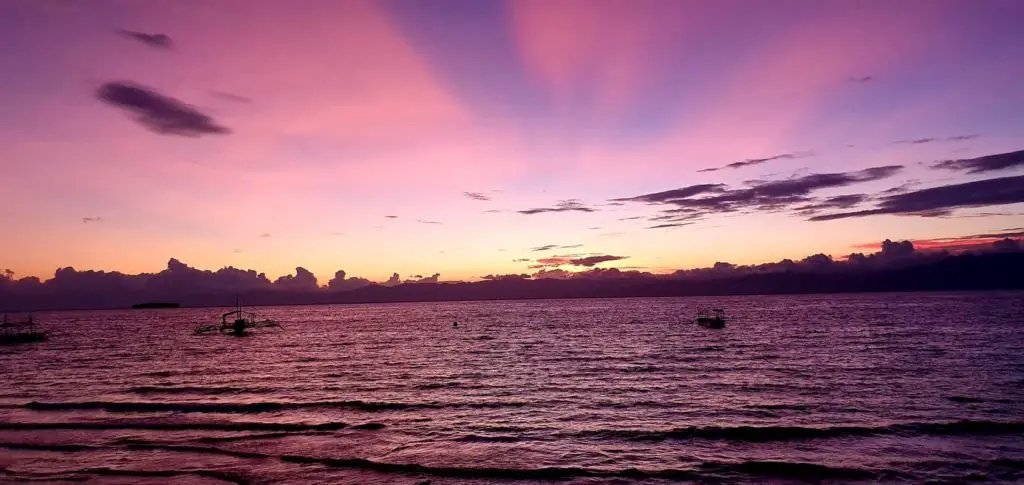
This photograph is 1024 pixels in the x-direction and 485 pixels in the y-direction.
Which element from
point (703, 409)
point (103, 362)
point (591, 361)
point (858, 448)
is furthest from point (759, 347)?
point (103, 362)

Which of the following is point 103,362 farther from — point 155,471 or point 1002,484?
point 1002,484

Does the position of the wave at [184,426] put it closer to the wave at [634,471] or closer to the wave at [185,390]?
the wave at [634,471]

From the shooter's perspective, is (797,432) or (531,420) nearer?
(797,432)

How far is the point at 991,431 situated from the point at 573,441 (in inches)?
802

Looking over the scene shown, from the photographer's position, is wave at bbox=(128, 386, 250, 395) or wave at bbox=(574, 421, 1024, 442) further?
wave at bbox=(128, 386, 250, 395)

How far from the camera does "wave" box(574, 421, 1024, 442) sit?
2780 centimetres

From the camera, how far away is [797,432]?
94.0 ft

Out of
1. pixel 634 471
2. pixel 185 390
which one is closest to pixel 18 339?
pixel 185 390

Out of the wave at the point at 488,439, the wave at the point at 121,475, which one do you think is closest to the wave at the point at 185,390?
the wave at the point at 121,475

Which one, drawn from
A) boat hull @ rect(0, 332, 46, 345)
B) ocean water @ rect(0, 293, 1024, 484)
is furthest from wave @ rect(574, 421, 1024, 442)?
boat hull @ rect(0, 332, 46, 345)

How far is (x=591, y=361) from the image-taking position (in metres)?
60.8

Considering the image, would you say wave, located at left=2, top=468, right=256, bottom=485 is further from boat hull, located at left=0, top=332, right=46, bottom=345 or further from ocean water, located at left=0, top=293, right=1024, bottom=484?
boat hull, located at left=0, top=332, right=46, bottom=345

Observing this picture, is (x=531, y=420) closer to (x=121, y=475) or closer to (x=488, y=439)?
(x=488, y=439)

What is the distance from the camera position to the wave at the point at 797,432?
2780 cm
